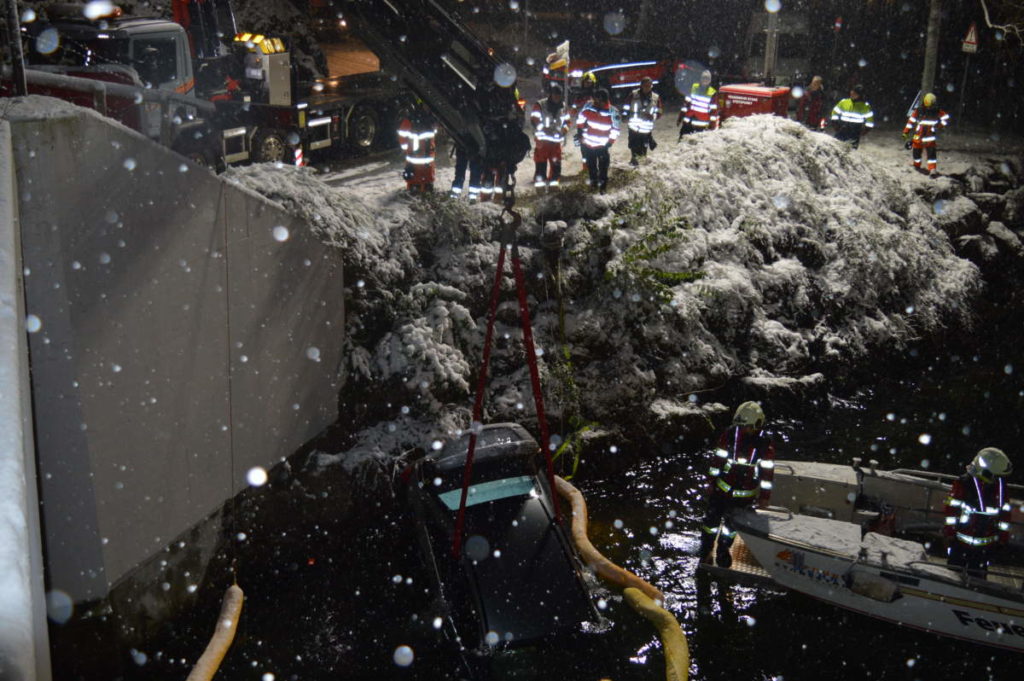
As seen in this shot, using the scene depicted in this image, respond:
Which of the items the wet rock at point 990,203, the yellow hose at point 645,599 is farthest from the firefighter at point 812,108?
the yellow hose at point 645,599

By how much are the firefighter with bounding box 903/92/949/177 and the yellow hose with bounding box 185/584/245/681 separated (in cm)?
1393

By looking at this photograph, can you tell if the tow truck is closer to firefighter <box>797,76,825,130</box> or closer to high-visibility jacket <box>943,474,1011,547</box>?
high-visibility jacket <box>943,474,1011,547</box>

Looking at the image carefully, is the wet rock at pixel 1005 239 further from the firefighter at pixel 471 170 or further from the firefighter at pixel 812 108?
the firefighter at pixel 471 170

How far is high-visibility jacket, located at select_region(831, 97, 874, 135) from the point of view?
606 inches

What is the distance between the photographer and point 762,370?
462 inches

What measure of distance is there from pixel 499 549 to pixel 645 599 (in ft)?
4.68

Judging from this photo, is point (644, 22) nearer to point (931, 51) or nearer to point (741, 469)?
point (931, 51)

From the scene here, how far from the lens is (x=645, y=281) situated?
1118 cm

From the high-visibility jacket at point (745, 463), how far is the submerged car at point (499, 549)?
1814mm

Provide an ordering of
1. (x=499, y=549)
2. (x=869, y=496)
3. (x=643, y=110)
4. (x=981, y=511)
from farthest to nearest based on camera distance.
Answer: (x=643, y=110) → (x=869, y=496) → (x=981, y=511) → (x=499, y=549)

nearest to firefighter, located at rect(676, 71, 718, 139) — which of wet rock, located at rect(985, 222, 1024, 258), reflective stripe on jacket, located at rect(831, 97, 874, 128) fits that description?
reflective stripe on jacket, located at rect(831, 97, 874, 128)

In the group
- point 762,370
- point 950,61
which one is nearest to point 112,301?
point 762,370

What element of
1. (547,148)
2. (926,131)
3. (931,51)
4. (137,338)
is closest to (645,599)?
(137,338)

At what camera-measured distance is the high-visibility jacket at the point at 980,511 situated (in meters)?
6.79
